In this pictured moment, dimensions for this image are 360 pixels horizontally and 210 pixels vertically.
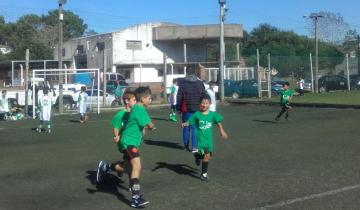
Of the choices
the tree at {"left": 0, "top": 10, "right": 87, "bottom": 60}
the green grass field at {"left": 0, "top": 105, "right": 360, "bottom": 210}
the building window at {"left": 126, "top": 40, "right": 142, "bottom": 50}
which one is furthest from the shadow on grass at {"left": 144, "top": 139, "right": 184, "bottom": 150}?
the tree at {"left": 0, "top": 10, "right": 87, "bottom": 60}

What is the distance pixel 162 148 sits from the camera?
1395 cm

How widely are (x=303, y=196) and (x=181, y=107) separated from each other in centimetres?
499

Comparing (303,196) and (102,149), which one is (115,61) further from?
(303,196)

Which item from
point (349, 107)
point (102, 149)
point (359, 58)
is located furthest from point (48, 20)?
point (102, 149)

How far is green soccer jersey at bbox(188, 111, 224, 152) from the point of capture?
9.62m

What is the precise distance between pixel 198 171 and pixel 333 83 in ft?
111

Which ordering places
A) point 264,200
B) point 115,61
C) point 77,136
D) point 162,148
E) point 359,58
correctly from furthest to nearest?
1. point 115,61
2. point 359,58
3. point 77,136
4. point 162,148
5. point 264,200

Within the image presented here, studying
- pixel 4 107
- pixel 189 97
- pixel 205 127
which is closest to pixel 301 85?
pixel 4 107

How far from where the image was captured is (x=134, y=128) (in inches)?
327

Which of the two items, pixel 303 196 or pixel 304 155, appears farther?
pixel 304 155

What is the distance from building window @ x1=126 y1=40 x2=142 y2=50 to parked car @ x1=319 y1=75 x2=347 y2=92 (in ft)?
70.0

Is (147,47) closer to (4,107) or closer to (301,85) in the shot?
(301,85)

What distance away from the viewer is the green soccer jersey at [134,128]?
8.23 metres

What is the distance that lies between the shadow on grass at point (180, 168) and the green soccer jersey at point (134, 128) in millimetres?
2055
